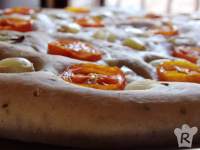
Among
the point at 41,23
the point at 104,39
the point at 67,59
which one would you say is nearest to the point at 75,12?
the point at 41,23

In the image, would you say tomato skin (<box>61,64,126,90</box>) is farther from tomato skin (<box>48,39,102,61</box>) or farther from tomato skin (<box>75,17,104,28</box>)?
tomato skin (<box>75,17,104,28</box>)

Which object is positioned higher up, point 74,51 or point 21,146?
point 74,51

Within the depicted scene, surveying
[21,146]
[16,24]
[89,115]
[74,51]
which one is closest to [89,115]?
[89,115]

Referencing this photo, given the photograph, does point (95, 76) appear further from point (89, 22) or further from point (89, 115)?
point (89, 22)

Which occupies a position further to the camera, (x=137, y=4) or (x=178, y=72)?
(x=137, y=4)

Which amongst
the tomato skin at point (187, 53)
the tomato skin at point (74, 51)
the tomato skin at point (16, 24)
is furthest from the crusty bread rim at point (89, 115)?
the tomato skin at point (16, 24)

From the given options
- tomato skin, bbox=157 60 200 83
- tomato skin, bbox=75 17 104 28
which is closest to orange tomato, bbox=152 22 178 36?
tomato skin, bbox=75 17 104 28

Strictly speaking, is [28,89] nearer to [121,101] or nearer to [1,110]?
[1,110]
